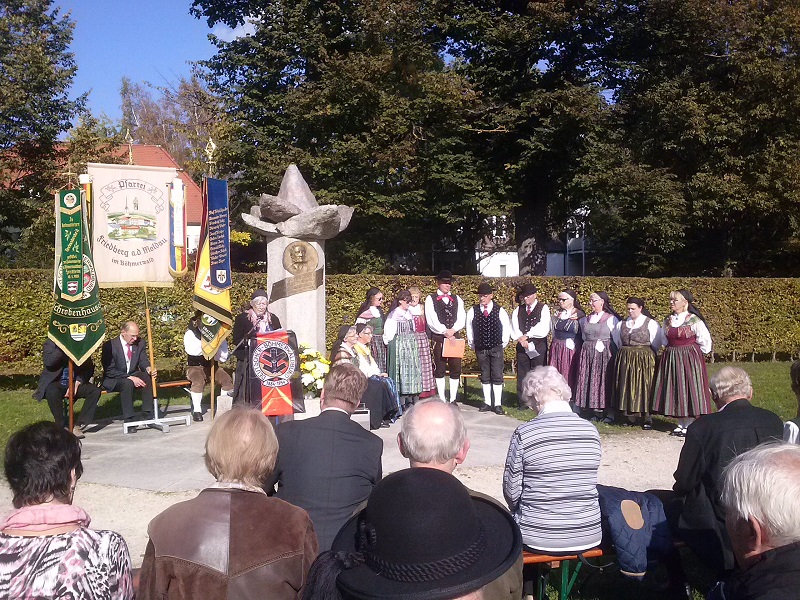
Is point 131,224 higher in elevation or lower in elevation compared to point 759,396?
higher

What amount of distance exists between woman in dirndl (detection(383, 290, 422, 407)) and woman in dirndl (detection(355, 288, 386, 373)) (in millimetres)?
142

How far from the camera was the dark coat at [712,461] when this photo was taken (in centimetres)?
400

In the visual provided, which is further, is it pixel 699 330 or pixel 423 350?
pixel 423 350

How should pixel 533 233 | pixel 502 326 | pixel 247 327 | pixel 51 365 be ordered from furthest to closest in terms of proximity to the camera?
pixel 533 233, pixel 502 326, pixel 247 327, pixel 51 365

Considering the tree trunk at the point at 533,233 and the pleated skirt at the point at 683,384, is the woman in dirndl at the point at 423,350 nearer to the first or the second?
the pleated skirt at the point at 683,384

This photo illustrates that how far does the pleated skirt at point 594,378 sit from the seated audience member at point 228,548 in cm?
767

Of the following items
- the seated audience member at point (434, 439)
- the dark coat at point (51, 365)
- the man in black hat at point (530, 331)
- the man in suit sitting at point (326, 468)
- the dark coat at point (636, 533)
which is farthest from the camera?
the man in black hat at point (530, 331)

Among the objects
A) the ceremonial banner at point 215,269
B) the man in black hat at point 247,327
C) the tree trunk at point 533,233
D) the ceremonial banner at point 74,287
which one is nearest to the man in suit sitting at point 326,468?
the man in black hat at point 247,327

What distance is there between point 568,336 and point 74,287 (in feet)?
21.0

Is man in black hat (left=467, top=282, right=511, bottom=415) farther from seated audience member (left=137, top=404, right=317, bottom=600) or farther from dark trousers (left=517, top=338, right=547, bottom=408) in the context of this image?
seated audience member (left=137, top=404, right=317, bottom=600)

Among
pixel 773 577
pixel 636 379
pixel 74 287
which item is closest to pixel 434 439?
pixel 773 577

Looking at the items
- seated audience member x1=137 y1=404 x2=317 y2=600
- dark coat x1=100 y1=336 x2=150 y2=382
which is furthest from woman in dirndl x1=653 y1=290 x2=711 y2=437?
seated audience member x1=137 y1=404 x2=317 y2=600

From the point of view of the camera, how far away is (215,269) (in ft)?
30.2

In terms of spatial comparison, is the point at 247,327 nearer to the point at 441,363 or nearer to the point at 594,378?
the point at 441,363
